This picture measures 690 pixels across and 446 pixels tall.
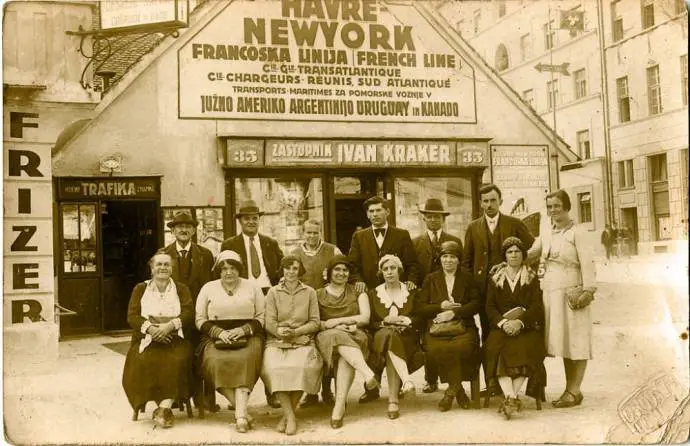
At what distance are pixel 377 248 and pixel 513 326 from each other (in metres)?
1.15

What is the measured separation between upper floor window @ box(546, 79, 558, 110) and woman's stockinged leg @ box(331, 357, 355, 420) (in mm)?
2915

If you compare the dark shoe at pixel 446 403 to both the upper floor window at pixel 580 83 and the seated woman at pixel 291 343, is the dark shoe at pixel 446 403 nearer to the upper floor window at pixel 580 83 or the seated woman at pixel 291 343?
the seated woman at pixel 291 343

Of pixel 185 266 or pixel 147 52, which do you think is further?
pixel 147 52

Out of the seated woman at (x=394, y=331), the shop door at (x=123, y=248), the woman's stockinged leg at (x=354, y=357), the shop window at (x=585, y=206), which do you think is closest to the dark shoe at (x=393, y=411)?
the seated woman at (x=394, y=331)

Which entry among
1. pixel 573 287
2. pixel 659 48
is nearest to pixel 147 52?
pixel 573 287

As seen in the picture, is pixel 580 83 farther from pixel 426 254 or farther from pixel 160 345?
pixel 160 345

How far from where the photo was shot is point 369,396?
4.82 meters

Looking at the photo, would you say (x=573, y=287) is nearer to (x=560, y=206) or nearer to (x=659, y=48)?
(x=560, y=206)

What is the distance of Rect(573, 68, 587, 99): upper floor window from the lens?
550cm

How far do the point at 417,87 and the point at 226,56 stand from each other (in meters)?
1.56

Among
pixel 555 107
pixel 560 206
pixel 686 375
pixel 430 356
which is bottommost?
pixel 686 375

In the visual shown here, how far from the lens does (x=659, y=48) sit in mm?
5352

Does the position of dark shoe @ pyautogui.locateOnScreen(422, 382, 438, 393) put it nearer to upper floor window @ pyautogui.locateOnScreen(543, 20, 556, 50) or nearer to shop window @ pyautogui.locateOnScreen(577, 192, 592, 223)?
shop window @ pyautogui.locateOnScreen(577, 192, 592, 223)

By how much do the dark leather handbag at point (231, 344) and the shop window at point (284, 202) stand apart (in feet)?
4.02
